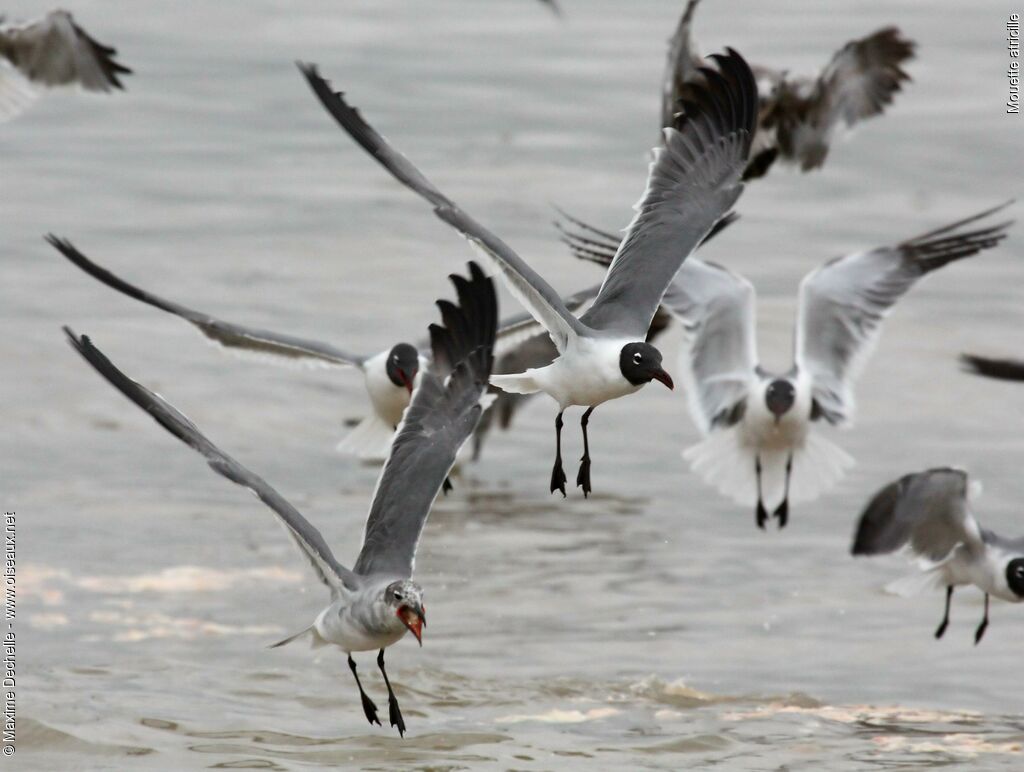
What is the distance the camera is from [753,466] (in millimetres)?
10781

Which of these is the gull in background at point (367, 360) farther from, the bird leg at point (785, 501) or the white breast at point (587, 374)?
the white breast at point (587, 374)

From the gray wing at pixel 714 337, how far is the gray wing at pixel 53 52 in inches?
175

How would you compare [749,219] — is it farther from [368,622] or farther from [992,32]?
[368,622]

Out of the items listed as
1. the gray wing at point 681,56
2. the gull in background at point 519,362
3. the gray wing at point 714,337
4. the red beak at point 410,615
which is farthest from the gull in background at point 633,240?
the gray wing at point 681,56

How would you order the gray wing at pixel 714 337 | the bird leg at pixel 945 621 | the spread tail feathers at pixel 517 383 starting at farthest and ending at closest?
the gray wing at pixel 714 337 < the bird leg at pixel 945 621 < the spread tail feathers at pixel 517 383

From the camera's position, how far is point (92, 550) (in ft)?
34.6

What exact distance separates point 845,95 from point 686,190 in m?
5.61

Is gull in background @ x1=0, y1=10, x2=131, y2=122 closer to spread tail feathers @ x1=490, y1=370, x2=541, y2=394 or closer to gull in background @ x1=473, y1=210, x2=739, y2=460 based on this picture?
gull in background @ x1=473, y1=210, x2=739, y2=460

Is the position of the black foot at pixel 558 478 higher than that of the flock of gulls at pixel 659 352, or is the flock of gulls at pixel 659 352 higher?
the flock of gulls at pixel 659 352

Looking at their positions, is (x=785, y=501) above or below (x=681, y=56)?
below

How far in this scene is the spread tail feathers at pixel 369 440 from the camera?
33.5 ft

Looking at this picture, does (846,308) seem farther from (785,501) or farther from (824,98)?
(824,98)

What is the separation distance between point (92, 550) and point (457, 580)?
6.14 ft

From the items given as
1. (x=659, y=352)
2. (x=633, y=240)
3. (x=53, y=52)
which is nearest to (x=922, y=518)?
(x=633, y=240)
